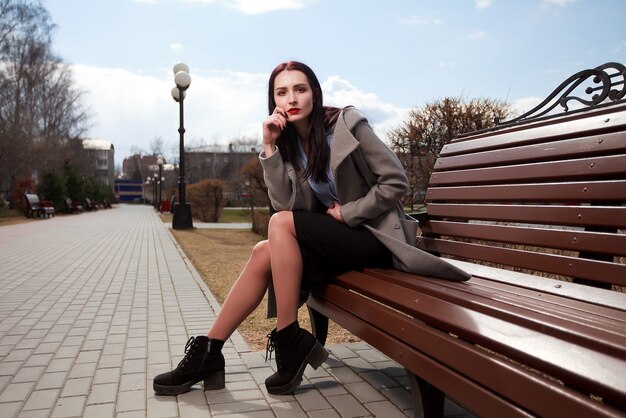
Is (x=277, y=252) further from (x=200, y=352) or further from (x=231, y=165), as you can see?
(x=231, y=165)

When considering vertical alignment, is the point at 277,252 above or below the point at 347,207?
below

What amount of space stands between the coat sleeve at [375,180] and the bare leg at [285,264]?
0.87 ft

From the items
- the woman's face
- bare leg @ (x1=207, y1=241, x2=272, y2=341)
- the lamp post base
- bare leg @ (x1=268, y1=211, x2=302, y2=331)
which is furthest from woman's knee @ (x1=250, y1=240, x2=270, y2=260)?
the lamp post base

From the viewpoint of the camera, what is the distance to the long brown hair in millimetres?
2523

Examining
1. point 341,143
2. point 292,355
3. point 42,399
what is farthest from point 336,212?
point 42,399

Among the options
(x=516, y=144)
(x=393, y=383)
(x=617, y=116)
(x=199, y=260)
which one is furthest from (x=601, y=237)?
(x=199, y=260)

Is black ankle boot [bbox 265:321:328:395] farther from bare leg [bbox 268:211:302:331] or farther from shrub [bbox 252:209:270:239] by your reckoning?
shrub [bbox 252:209:270:239]

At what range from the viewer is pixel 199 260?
8.16 m

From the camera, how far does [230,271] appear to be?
274 inches

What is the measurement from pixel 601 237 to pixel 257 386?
1675mm

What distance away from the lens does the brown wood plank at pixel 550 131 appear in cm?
204

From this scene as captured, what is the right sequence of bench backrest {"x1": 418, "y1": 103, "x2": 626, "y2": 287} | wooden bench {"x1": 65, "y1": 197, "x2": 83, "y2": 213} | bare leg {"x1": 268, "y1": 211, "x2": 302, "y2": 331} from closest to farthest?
bench backrest {"x1": 418, "y1": 103, "x2": 626, "y2": 287}, bare leg {"x1": 268, "y1": 211, "x2": 302, "y2": 331}, wooden bench {"x1": 65, "y1": 197, "x2": 83, "y2": 213}

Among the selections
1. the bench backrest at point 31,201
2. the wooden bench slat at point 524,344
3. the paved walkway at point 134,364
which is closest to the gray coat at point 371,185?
the wooden bench slat at point 524,344

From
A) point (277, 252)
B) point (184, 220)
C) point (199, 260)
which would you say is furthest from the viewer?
point (184, 220)
